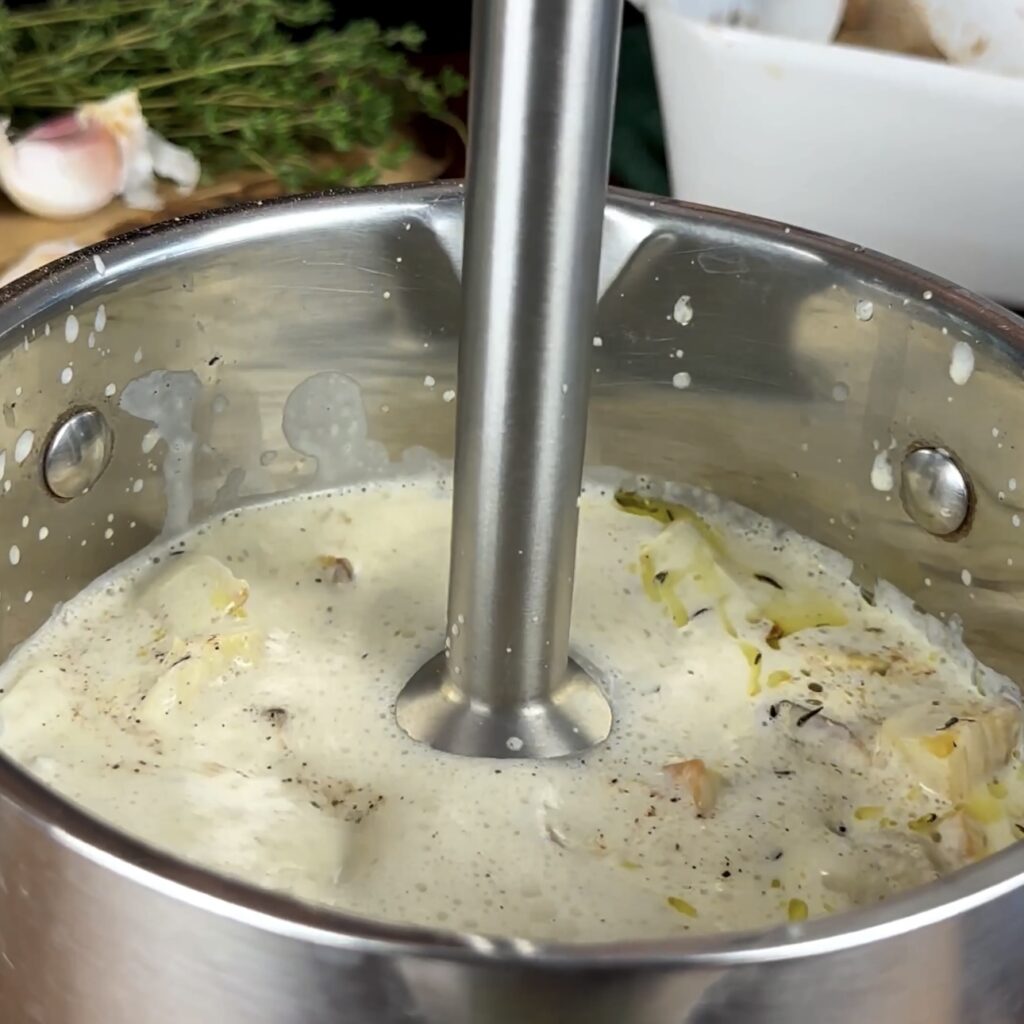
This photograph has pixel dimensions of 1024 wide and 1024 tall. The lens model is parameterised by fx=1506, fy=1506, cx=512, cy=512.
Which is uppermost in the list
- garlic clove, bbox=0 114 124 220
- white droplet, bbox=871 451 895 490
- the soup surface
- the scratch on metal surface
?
the scratch on metal surface

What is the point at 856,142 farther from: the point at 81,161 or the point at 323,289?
the point at 81,161

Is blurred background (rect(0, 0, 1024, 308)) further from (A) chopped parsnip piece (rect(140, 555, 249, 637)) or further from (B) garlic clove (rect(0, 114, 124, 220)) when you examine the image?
(A) chopped parsnip piece (rect(140, 555, 249, 637))

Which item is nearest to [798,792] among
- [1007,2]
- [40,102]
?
[1007,2]

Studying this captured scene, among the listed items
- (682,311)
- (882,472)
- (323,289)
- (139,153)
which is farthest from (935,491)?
(139,153)

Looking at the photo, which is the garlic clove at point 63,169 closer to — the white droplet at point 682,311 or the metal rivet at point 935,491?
the white droplet at point 682,311

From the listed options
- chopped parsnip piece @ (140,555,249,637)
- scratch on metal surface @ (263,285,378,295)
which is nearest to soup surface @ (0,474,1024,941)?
chopped parsnip piece @ (140,555,249,637)

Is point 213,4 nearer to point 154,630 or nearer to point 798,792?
point 154,630
